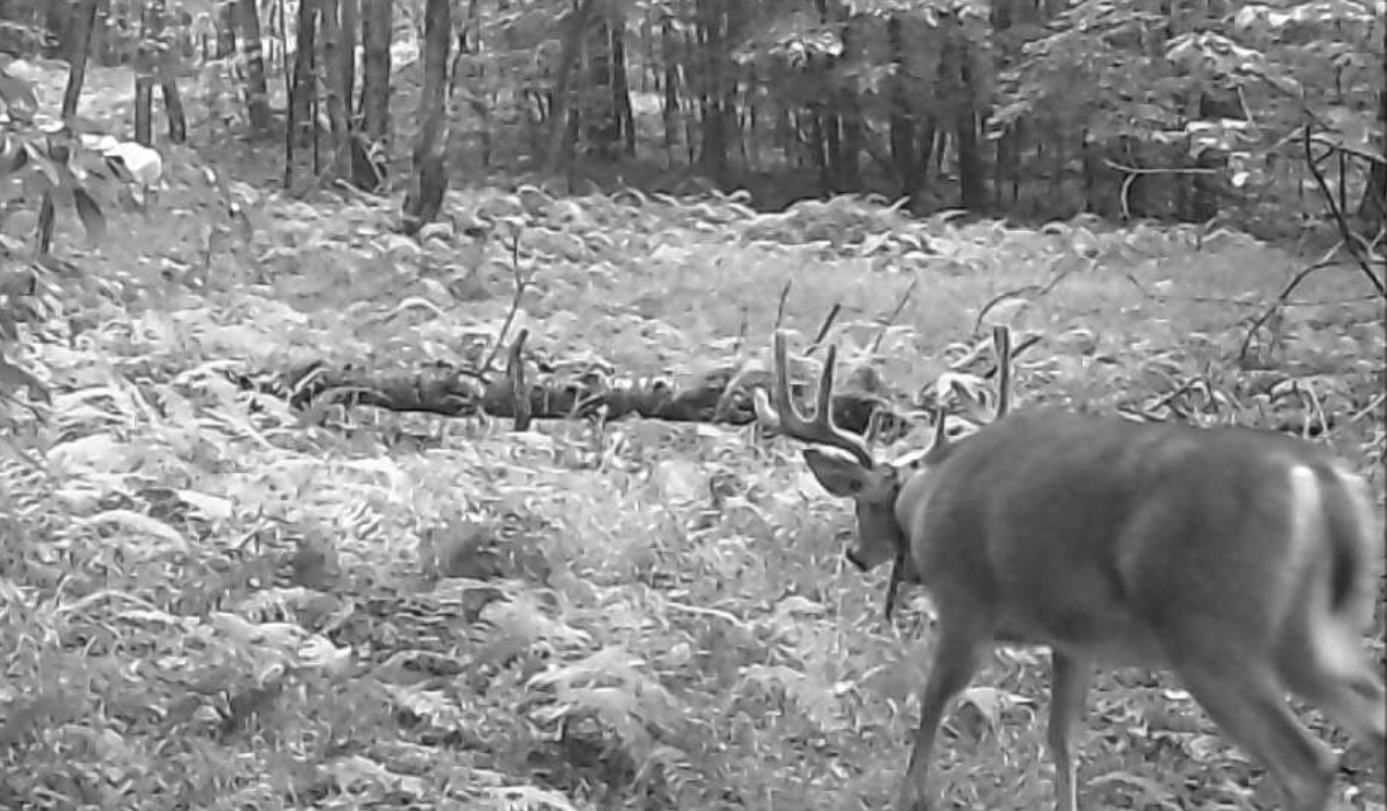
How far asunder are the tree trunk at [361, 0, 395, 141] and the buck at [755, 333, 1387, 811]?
37.5 ft

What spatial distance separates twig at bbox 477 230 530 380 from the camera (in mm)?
7523

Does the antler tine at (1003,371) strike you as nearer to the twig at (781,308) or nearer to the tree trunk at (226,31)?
the twig at (781,308)

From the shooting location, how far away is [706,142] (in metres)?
17.0

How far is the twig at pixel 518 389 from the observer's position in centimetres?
726

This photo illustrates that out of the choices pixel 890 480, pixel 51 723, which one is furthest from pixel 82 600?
pixel 890 480

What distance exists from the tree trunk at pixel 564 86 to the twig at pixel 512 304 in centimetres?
257

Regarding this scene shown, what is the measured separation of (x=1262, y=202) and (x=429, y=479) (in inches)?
221

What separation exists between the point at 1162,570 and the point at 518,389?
14.2 ft

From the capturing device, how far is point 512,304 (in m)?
9.51

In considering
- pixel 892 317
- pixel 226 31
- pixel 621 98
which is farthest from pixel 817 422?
pixel 226 31

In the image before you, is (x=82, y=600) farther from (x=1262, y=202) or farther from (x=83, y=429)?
(x=1262, y=202)

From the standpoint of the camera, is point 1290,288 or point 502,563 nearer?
point 1290,288

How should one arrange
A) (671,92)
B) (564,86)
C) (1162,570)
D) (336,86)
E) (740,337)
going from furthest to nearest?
(671,92)
(336,86)
(564,86)
(740,337)
(1162,570)

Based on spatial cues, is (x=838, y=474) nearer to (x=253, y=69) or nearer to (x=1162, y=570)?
(x=1162, y=570)
